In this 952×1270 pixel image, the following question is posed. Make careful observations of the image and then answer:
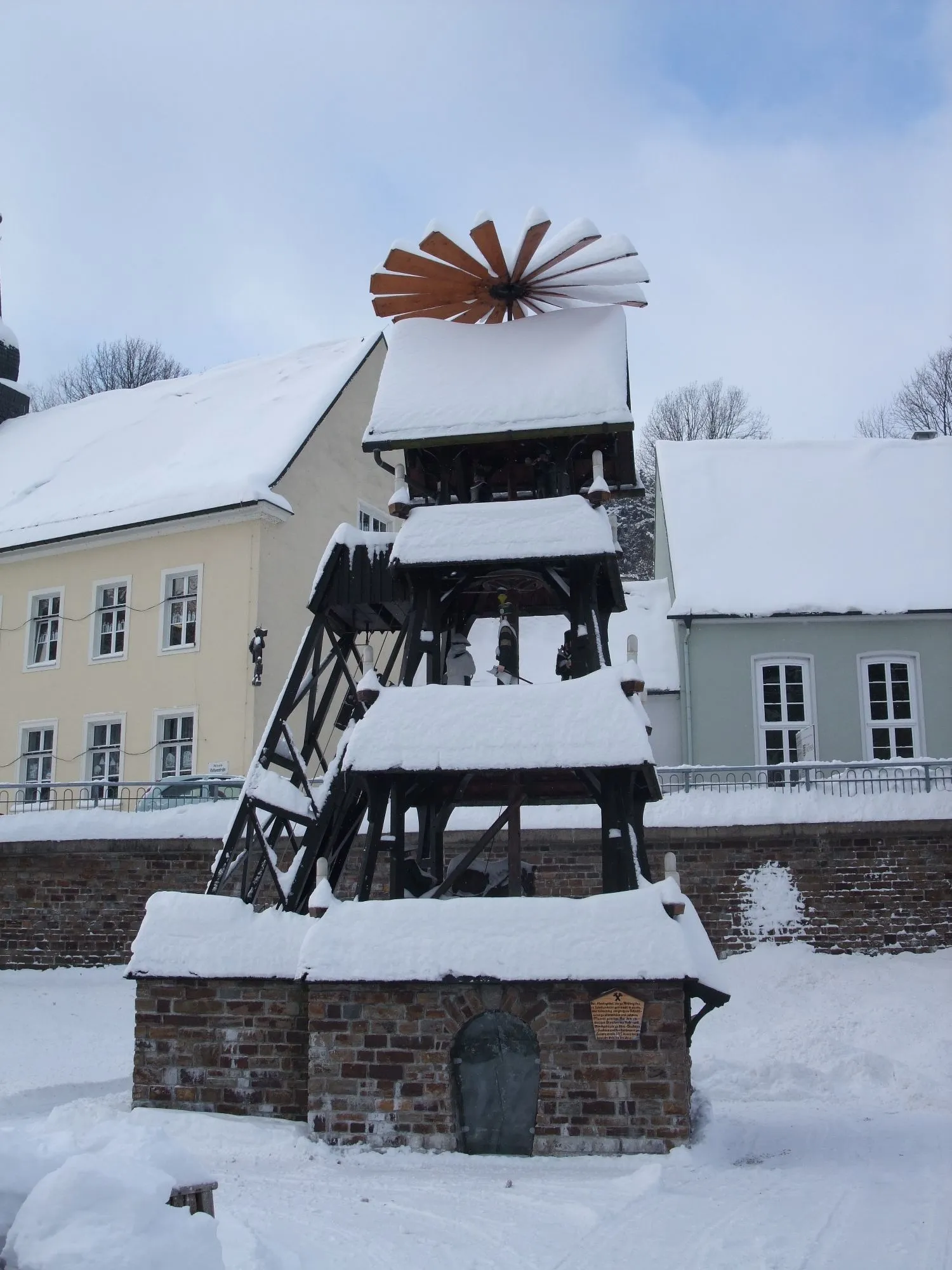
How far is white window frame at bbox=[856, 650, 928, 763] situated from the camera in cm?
2117

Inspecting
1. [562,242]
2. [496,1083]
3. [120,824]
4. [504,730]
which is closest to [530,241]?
[562,242]

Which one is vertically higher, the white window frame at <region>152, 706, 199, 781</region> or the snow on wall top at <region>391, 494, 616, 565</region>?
the snow on wall top at <region>391, 494, 616, 565</region>

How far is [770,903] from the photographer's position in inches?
648

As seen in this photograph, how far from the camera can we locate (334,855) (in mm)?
12742

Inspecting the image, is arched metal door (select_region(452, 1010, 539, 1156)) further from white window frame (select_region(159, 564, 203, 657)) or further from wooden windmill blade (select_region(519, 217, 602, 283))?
white window frame (select_region(159, 564, 203, 657))

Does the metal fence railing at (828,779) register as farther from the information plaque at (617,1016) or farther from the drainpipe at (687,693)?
the information plaque at (617,1016)

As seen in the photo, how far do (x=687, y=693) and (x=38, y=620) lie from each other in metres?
12.3

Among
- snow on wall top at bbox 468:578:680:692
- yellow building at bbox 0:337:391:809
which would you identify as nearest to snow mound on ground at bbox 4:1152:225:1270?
yellow building at bbox 0:337:391:809

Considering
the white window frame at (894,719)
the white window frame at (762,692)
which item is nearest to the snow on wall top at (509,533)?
the white window frame at (762,692)

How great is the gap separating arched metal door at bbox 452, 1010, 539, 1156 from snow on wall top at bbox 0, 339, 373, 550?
13.8 meters

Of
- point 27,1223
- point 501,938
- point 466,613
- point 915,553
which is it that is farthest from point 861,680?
point 27,1223

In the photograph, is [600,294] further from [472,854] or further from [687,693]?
[687,693]

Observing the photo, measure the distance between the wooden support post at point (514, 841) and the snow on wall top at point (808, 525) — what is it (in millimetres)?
10178

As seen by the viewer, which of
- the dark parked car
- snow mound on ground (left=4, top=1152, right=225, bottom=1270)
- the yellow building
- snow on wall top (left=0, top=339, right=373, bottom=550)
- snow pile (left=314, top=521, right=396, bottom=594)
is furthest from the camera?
snow on wall top (left=0, top=339, right=373, bottom=550)
